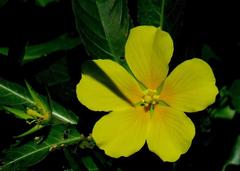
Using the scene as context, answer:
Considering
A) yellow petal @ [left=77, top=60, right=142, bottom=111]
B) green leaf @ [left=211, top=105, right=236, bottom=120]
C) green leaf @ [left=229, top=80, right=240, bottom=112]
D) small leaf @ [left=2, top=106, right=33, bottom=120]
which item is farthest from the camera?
green leaf @ [left=211, top=105, right=236, bottom=120]

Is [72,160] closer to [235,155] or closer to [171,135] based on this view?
[171,135]

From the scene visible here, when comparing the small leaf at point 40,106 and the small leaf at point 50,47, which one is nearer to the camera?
the small leaf at point 40,106

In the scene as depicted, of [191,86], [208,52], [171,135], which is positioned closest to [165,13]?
[191,86]

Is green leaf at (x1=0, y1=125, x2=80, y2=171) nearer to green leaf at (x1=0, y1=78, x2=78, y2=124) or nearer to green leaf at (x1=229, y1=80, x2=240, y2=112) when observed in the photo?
green leaf at (x1=0, y1=78, x2=78, y2=124)

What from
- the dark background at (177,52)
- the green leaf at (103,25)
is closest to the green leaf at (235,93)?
the dark background at (177,52)

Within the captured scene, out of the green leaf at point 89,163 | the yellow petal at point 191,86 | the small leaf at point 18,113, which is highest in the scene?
the yellow petal at point 191,86

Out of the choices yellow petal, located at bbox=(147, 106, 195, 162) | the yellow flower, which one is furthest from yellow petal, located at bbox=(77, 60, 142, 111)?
yellow petal, located at bbox=(147, 106, 195, 162)

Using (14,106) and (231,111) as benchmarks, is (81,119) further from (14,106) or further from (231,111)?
(231,111)

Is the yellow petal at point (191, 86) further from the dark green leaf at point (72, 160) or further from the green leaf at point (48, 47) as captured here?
the green leaf at point (48, 47)
